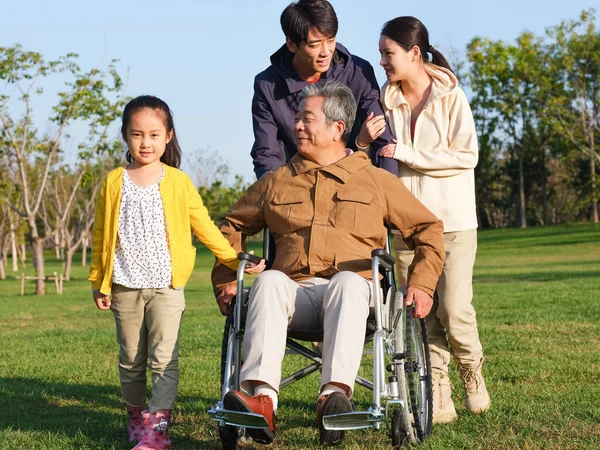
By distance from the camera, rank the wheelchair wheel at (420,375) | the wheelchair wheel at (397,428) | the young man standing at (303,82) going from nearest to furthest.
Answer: the wheelchair wheel at (397,428), the wheelchair wheel at (420,375), the young man standing at (303,82)

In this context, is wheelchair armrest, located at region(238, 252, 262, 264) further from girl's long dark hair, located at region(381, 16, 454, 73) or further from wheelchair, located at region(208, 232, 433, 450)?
girl's long dark hair, located at region(381, 16, 454, 73)

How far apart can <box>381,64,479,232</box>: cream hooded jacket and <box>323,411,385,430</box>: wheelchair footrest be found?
1541 mm

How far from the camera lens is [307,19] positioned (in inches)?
170

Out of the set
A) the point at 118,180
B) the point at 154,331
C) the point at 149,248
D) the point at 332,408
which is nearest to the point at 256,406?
the point at 332,408

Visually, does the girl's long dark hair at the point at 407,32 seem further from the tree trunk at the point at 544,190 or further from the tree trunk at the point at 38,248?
the tree trunk at the point at 544,190

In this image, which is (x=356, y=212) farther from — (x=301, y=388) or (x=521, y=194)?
(x=521, y=194)

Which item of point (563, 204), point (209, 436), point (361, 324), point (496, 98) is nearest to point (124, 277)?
point (209, 436)

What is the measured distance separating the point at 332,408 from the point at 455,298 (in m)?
1.48

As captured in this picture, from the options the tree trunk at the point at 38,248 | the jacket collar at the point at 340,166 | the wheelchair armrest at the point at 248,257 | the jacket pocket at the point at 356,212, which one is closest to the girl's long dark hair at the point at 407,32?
the jacket collar at the point at 340,166

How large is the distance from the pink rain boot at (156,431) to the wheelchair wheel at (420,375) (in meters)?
1.09

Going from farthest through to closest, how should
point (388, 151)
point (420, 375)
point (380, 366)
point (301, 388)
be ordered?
point (301, 388), point (388, 151), point (420, 375), point (380, 366)

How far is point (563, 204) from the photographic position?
51312mm

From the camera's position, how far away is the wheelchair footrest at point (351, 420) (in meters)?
3.20

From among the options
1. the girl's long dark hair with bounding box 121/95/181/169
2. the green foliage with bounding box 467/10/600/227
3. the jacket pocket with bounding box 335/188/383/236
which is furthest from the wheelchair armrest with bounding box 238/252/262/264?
the green foliage with bounding box 467/10/600/227
